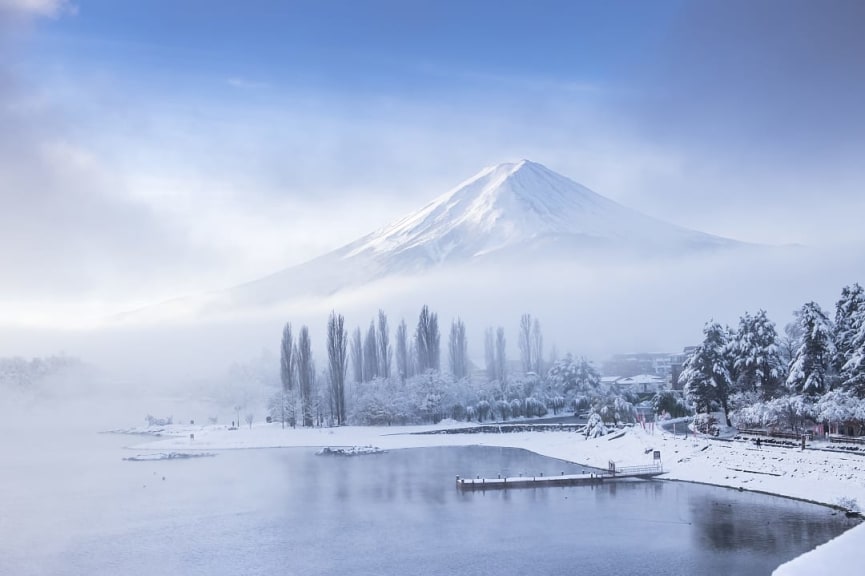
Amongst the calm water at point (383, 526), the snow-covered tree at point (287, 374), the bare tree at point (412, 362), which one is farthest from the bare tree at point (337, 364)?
the calm water at point (383, 526)

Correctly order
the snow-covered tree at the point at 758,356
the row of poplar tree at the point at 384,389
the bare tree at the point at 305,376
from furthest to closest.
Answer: the bare tree at the point at 305,376 → the row of poplar tree at the point at 384,389 → the snow-covered tree at the point at 758,356

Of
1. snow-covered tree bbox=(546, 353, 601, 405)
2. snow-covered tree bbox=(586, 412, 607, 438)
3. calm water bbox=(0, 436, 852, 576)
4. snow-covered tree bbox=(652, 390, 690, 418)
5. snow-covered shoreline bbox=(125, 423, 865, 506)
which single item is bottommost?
calm water bbox=(0, 436, 852, 576)

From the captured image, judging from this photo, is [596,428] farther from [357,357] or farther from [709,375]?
[357,357]

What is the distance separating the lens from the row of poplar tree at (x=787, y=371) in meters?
44.1

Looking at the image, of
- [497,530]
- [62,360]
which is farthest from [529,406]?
[62,360]

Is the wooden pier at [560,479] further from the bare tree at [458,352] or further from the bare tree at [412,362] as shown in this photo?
the bare tree at [458,352]

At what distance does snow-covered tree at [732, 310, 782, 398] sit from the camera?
54.2m

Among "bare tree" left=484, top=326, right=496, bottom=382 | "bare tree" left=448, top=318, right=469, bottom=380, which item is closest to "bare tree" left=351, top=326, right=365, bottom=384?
"bare tree" left=448, top=318, right=469, bottom=380

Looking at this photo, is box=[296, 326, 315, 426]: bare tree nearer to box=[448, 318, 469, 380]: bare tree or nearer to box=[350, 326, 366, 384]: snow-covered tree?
box=[350, 326, 366, 384]: snow-covered tree

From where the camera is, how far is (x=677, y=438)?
5206 centimetres

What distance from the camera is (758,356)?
54.8 meters

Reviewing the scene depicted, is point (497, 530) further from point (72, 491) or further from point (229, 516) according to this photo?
point (72, 491)

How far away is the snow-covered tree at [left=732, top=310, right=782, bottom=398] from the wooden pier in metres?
12.2

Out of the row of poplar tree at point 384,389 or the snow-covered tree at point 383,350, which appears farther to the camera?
the snow-covered tree at point 383,350
